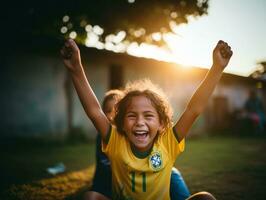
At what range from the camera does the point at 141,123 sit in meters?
2.26

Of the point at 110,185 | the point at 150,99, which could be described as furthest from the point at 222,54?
the point at 110,185

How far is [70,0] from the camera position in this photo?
10.7m

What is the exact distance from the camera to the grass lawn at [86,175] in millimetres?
3932

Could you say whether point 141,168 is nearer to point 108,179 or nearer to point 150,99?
point 150,99

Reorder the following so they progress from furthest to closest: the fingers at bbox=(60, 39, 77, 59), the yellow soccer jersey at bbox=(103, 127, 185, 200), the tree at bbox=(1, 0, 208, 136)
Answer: the tree at bbox=(1, 0, 208, 136)
the yellow soccer jersey at bbox=(103, 127, 185, 200)
the fingers at bbox=(60, 39, 77, 59)

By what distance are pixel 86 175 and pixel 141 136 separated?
10.7ft

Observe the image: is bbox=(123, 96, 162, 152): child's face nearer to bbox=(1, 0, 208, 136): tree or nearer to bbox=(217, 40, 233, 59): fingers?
bbox=(217, 40, 233, 59): fingers

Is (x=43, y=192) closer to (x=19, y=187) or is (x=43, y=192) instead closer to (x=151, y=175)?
(x=19, y=187)

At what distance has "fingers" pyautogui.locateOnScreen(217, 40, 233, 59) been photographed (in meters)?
2.10

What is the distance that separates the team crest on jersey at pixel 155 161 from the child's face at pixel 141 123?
10cm

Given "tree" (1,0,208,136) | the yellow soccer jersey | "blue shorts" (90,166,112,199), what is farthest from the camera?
"tree" (1,0,208,136)

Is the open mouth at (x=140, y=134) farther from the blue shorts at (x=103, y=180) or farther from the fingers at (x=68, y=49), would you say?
the blue shorts at (x=103, y=180)

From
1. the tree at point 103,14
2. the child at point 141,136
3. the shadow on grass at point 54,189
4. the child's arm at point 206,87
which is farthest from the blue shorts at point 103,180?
the tree at point 103,14

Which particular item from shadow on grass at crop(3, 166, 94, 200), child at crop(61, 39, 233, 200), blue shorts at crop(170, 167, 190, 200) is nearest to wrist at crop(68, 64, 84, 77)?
child at crop(61, 39, 233, 200)
